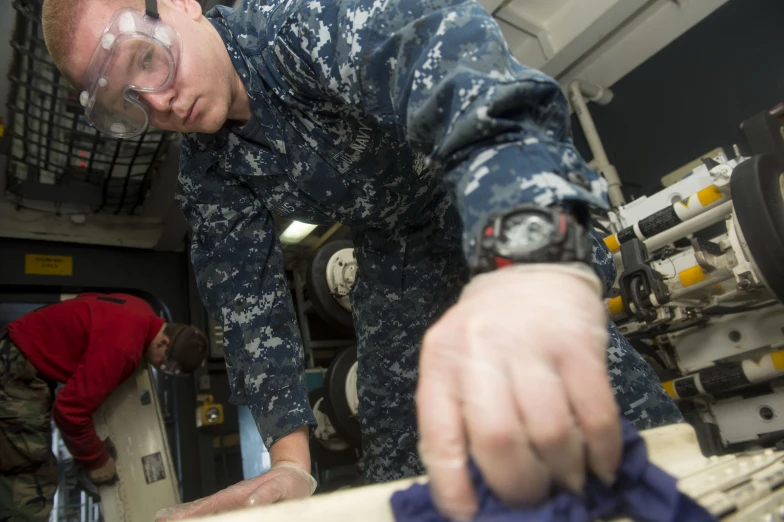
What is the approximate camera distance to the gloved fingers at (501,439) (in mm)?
476

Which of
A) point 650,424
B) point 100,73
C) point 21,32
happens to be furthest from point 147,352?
point 650,424

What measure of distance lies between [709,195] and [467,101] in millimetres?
1847

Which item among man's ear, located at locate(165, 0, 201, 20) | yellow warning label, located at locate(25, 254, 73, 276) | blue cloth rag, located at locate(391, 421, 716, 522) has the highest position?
yellow warning label, located at locate(25, 254, 73, 276)

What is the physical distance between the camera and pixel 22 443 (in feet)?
8.43

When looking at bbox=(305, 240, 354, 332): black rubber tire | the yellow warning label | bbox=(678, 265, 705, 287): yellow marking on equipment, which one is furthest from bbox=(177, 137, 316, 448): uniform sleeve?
the yellow warning label

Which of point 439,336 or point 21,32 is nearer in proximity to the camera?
point 439,336

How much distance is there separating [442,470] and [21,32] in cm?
258

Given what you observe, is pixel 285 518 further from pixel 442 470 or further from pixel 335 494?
pixel 442 470

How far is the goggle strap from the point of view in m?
1.20

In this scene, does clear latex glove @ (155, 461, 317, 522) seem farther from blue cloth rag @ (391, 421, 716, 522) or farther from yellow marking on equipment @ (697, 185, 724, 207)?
yellow marking on equipment @ (697, 185, 724, 207)

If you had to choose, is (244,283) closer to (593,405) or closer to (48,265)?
(593,405)

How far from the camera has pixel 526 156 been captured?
629 millimetres

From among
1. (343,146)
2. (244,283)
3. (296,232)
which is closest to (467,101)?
(343,146)

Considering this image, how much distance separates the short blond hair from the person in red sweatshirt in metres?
1.84
